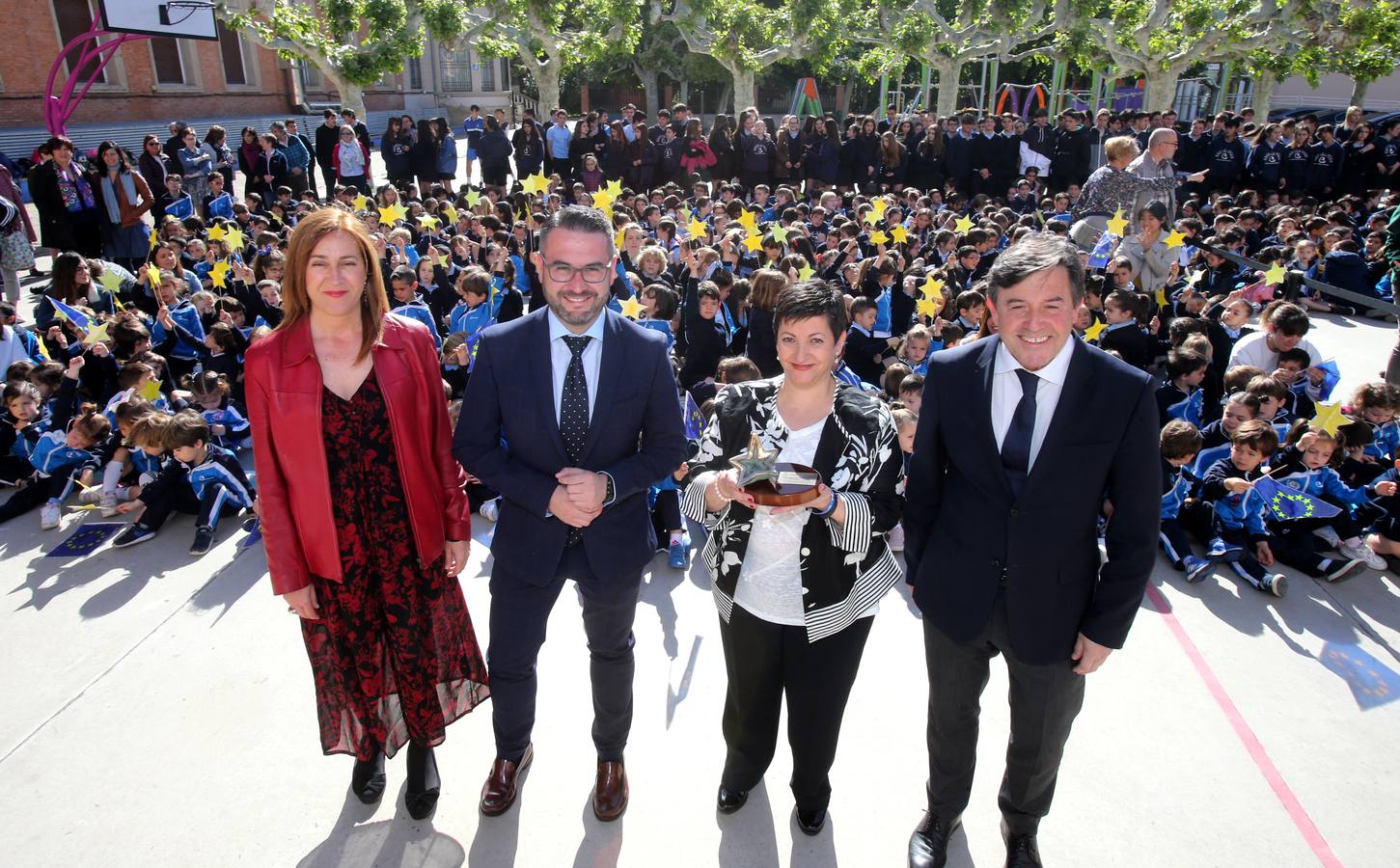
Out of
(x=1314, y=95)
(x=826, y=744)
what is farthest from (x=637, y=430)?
(x=1314, y=95)

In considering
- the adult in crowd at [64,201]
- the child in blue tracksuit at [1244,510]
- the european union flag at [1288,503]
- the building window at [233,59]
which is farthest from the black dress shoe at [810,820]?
the building window at [233,59]

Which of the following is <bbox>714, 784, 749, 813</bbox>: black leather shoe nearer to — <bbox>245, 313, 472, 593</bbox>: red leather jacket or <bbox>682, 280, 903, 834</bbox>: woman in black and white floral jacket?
<bbox>682, 280, 903, 834</bbox>: woman in black and white floral jacket

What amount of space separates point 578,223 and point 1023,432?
4.07 feet

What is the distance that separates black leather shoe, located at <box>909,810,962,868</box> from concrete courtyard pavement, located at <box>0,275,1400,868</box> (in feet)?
0.28

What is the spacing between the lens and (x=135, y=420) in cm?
454

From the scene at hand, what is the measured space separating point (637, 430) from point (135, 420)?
11.7 ft

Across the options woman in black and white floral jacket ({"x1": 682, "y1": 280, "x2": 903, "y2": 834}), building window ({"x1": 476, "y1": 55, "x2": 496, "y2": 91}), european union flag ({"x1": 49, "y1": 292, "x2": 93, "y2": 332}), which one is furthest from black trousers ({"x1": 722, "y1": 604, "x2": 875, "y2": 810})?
building window ({"x1": 476, "y1": 55, "x2": 496, "y2": 91})

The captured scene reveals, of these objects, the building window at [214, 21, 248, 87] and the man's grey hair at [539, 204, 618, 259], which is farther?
the building window at [214, 21, 248, 87]

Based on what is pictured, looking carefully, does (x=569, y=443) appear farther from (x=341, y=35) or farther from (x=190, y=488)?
(x=341, y=35)

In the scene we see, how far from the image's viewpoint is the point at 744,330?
20.6 ft

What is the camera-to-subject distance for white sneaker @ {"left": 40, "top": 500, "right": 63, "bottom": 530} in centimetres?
449

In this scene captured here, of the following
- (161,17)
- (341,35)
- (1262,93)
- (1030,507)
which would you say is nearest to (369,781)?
(1030,507)

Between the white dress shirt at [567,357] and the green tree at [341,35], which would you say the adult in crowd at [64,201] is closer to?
the green tree at [341,35]

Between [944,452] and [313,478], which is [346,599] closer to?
[313,478]
